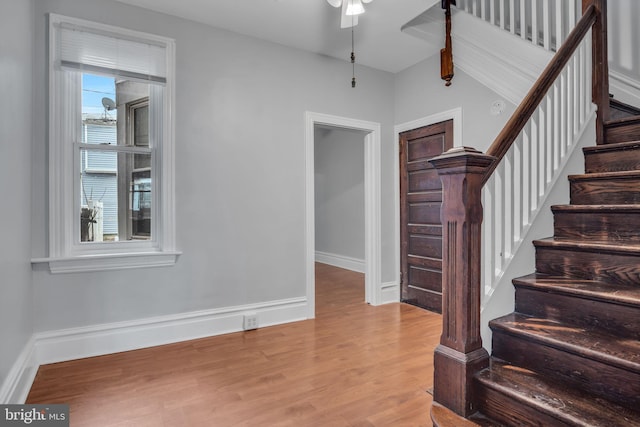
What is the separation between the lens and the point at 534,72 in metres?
2.81

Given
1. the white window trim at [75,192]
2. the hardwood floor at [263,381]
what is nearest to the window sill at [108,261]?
the white window trim at [75,192]

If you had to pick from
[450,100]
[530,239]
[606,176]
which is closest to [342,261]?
[450,100]

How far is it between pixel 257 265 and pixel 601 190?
2624 millimetres

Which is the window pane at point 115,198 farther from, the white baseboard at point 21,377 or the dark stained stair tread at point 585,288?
the dark stained stair tread at point 585,288

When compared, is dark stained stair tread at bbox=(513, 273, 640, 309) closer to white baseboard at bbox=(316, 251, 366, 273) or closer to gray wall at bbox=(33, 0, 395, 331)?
gray wall at bbox=(33, 0, 395, 331)

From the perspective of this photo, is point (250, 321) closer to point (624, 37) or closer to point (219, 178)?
point (219, 178)

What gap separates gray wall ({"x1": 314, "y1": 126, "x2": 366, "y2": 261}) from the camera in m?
6.08

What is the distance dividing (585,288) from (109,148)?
3.24 meters

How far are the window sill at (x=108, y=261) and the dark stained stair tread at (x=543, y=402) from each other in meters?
2.42

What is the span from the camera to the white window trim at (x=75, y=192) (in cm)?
245

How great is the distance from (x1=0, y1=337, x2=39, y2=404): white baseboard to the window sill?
515 millimetres

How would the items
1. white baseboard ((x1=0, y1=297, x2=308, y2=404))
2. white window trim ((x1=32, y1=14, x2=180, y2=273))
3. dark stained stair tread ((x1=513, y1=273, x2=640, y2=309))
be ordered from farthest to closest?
white window trim ((x1=32, y1=14, x2=180, y2=273)) → white baseboard ((x1=0, y1=297, x2=308, y2=404)) → dark stained stair tread ((x1=513, y1=273, x2=640, y2=309))

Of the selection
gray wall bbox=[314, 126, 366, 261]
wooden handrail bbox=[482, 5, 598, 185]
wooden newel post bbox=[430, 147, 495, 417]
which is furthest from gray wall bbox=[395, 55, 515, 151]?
wooden newel post bbox=[430, 147, 495, 417]

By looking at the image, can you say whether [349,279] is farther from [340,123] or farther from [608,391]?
[608,391]
